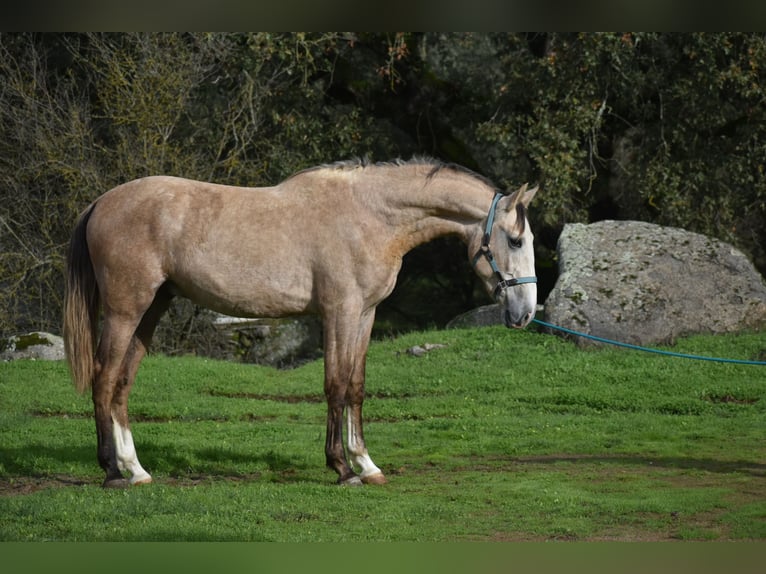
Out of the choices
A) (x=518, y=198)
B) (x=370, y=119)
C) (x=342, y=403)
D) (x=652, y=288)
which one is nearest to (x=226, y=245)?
(x=342, y=403)

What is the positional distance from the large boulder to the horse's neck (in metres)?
5.60

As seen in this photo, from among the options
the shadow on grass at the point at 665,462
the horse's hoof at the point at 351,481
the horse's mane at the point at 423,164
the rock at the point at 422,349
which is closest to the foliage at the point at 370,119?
the rock at the point at 422,349

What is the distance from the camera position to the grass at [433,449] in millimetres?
6844

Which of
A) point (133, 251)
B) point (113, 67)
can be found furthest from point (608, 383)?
point (113, 67)

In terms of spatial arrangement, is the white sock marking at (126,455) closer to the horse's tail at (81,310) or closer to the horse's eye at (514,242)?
the horse's tail at (81,310)

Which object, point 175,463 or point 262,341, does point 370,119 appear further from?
point 175,463

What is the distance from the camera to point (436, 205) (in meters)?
8.22

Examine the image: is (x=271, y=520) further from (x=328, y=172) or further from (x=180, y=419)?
(x=180, y=419)

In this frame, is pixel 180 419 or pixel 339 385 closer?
pixel 339 385

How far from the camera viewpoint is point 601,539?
645cm

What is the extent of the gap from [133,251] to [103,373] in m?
0.97

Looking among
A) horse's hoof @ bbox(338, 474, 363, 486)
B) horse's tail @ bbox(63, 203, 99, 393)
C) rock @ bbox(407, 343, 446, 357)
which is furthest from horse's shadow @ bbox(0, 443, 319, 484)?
rock @ bbox(407, 343, 446, 357)

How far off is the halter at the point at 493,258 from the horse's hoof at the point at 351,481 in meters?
1.79

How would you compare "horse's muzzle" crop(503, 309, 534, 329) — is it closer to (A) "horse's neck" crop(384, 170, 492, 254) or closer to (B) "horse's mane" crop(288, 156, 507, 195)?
(A) "horse's neck" crop(384, 170, 492, 254)
